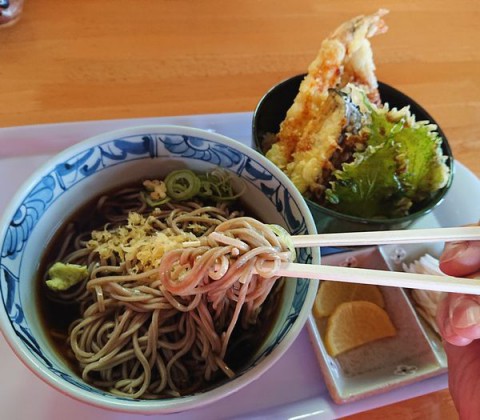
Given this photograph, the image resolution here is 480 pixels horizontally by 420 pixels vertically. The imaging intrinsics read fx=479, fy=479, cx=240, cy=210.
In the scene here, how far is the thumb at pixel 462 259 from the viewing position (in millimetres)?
896

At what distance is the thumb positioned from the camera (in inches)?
35.3

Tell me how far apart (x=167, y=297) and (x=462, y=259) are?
555mm

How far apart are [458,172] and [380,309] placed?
0.52 metres

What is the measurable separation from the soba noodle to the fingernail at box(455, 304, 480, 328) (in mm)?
344

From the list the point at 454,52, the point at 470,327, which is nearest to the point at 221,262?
the point at 470,327

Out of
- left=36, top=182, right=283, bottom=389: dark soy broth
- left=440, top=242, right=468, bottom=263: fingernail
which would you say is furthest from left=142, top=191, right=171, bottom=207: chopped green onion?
left=440, top=242, right=468, bottom=263: fingernail

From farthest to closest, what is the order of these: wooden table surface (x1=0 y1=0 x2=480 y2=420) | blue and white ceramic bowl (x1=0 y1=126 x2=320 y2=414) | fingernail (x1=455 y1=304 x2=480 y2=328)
→ wooden table surface (x1=0 y1=0 x2=480 y2=420) → fingernail (x1=455 y1=304 x2=480 y2=328) → blue and white ceramic bowl (x1=0 y1=126 x2=320 y2=414)

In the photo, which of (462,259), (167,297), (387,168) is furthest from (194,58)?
(462,259)

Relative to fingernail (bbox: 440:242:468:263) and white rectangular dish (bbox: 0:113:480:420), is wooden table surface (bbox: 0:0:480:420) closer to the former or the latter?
white rectangular dish (bbox: 0:113:480:420)

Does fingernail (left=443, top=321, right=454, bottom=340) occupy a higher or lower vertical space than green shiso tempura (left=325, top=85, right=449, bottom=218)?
lower

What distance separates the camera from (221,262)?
715mm

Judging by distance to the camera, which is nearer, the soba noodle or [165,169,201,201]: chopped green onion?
the soba noodle

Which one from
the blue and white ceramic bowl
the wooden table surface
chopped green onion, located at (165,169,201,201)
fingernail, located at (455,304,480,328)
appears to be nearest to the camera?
the blue and white ceramic bowl

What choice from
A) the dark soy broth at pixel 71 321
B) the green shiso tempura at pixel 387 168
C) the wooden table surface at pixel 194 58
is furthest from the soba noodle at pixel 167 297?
the wooden table surface at pixel 194 58
